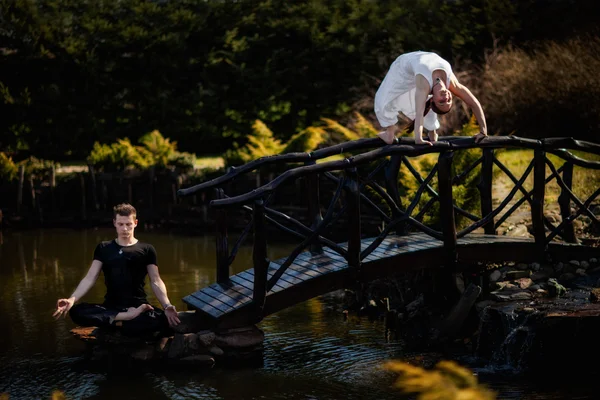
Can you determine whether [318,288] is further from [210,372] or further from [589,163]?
[589,163]

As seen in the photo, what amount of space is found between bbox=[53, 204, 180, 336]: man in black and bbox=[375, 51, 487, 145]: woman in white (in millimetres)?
2885

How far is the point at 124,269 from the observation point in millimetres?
10398

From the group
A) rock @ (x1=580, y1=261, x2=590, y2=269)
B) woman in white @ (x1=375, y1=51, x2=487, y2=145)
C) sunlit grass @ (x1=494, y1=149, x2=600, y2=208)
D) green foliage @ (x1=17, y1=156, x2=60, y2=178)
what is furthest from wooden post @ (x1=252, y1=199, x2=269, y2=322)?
green foliage @ (x1=17, y1=156, x2=60, y2=178)

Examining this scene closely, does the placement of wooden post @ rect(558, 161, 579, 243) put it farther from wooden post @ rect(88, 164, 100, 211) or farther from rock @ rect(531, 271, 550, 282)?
wooden post @ rect(88, 164, 100, 211)

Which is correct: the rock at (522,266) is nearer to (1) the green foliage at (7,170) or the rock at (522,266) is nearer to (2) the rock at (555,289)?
(2) the rock at (555,289)

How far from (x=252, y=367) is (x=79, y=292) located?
2.03m

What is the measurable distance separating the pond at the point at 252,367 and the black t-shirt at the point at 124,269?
2.49 feet

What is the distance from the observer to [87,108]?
27.3 m

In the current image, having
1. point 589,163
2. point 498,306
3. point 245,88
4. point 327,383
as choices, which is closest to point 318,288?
point 327,383

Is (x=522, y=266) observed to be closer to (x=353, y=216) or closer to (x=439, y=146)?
(x=439, y=146)

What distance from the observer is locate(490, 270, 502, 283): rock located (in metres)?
12.4

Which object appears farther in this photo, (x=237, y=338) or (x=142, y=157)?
(x=142, y=157)

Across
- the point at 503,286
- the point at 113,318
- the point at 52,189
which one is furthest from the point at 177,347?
the point at 52,189

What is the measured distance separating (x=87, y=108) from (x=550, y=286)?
18.2 m
